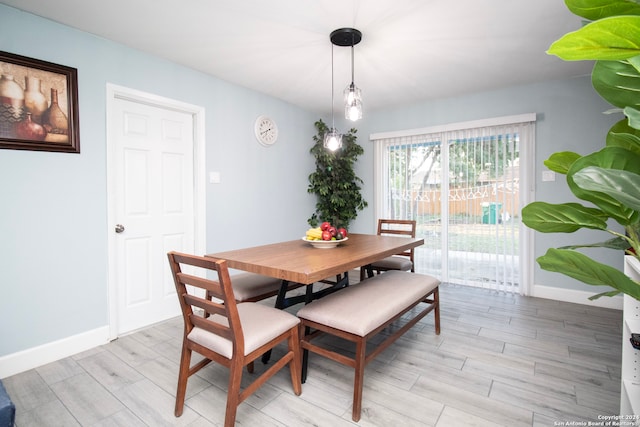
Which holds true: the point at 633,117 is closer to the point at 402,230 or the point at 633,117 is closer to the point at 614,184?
the point at 614,184

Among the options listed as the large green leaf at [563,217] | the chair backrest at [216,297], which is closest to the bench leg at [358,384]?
the chair backrest at [216,297]

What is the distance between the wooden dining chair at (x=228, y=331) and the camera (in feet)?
4.53

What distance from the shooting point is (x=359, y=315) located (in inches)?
66.4

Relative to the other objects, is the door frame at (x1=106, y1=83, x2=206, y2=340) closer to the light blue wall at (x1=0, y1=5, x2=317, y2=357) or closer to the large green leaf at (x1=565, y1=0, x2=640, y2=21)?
the light blue wall at (x1=0, y1=5, x2=317, y2=357)

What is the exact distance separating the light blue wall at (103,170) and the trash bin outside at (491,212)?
47 centimetres

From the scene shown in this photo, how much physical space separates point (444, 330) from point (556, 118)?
8.85 ft

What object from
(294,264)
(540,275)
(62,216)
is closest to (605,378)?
(540,275)

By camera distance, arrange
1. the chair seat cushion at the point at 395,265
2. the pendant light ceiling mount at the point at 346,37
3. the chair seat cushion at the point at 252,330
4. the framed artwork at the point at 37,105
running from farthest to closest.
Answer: the chair seat cushion at the point at 395,265 → the pendant light ceiling mount at the point at 346,37 → the framed artwork at the point at 37,105 → the chair seat cushion at the point at 252,330

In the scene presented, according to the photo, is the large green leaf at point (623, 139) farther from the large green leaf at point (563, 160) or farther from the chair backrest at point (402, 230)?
the chair backrest at point (402, 230)

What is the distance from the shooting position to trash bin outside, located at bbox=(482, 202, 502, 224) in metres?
3.71

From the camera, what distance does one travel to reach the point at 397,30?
7.63 ft

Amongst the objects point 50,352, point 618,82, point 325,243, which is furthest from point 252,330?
point 50,352

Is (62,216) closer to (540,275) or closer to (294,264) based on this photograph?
(294,264)

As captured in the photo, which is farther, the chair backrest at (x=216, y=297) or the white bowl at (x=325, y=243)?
the white bowl at (x=325, y=243)
